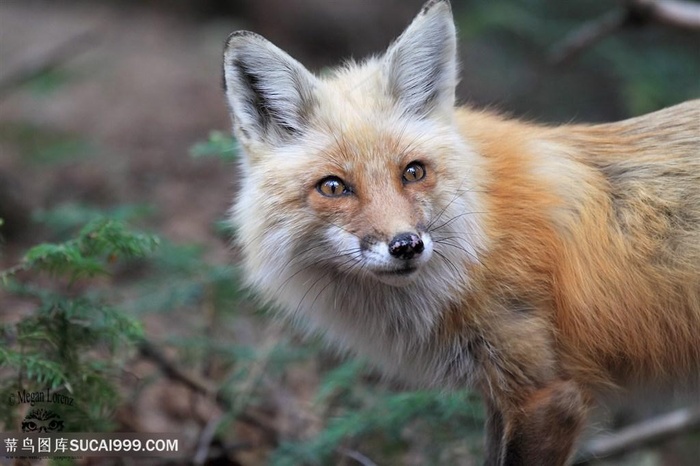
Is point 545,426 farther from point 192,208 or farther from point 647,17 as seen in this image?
point 192,208

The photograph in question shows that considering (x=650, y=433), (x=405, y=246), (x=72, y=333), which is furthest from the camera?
(x=650, y=433)

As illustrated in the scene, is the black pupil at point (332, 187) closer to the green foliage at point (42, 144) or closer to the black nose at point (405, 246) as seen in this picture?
the black nose at point (405, 246)

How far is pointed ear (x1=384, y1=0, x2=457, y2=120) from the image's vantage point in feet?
14.8

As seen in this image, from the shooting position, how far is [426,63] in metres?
4.67

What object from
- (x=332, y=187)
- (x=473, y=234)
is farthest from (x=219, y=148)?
(x=473, y=234)

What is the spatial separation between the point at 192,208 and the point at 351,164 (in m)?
6.14

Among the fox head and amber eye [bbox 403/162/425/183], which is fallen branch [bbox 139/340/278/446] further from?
amber eye [bbox 403/162/425/183]

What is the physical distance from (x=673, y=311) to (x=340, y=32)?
11.1m

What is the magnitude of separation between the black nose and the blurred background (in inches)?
61.2

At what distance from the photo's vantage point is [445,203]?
14.3ft

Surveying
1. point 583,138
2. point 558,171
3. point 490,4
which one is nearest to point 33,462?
point 558,171

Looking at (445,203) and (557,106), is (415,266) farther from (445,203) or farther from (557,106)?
(557,106)

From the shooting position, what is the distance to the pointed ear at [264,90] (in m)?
4.46

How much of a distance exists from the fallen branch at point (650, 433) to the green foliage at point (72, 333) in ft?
12.4
